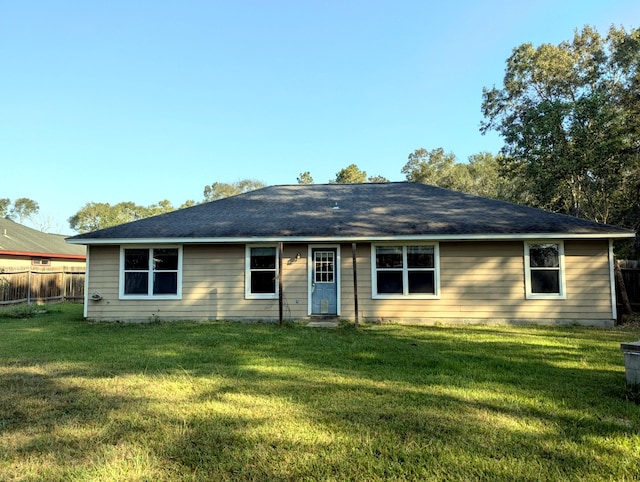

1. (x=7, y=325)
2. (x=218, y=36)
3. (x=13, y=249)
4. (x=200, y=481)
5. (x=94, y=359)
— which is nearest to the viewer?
(x=200, y=481)

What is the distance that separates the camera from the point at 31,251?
1900cm

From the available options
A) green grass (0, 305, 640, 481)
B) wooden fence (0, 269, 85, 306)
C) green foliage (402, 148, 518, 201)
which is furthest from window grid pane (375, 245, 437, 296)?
green foliage (402, 148, 518, 201)

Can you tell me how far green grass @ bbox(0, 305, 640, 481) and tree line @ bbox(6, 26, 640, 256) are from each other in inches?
396

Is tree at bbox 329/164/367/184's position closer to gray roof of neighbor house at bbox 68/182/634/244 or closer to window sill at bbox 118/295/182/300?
gray roof of neighbor house at bbox 68/182/634/244

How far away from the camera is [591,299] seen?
32.1 ft

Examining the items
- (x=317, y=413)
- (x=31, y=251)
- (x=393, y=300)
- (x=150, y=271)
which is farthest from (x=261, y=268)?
(x=31, y=251)

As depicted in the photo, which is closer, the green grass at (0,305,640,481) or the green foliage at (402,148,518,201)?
the green grass at (0,305,640,481)

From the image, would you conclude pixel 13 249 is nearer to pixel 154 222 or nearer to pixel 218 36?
pixel 154 222

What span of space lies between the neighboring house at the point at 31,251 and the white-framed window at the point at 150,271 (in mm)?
9222

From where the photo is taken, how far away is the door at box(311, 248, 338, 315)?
10508 mm

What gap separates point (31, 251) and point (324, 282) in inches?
644

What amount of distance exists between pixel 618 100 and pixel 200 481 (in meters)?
19.2

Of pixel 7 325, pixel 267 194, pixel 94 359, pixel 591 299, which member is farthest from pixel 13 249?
pixel 591 299

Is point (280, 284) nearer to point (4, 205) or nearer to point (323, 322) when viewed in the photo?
point (323, 322)
